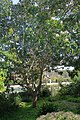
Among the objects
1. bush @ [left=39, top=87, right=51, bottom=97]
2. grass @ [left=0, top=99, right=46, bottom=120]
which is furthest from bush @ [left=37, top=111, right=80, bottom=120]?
bush @ [left=39, top=87, right=51, bottom=97]

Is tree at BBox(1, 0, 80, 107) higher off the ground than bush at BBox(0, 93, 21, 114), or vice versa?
tree at BBox(1, 0, 80, 107)

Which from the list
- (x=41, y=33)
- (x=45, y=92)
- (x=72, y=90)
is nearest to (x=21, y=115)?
(x=41, y=33)

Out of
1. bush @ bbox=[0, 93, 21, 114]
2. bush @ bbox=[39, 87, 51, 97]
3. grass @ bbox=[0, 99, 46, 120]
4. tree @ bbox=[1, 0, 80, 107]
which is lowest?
grass @ bbox=[0, 99, 46, 120]

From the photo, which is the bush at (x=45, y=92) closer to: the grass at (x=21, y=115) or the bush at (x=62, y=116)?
the grass at (x=21, y=115)

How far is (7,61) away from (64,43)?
3361mm

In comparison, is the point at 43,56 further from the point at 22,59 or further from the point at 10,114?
the point at 10,114

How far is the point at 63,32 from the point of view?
1441 cm

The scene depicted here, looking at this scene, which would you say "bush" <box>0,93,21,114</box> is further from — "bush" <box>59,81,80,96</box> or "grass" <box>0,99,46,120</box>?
"bush" <box>59,81,80,96</box>

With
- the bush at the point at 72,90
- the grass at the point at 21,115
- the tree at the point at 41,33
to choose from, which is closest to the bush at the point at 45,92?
the bush at the point at 72,90

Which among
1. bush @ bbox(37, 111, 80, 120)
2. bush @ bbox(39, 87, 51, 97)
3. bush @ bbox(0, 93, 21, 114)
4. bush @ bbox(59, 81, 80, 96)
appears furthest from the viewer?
bush @ bbox(39, 87, 51, 97)

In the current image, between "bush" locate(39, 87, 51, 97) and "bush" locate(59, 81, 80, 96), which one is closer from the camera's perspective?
"bush" locate(59, 81, 80, 96)

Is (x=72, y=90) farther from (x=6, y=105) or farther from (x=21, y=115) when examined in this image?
(x=6, y=105)

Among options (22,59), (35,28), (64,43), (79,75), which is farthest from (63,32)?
(79,75)

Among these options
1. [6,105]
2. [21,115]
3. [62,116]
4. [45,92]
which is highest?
[45,92]
